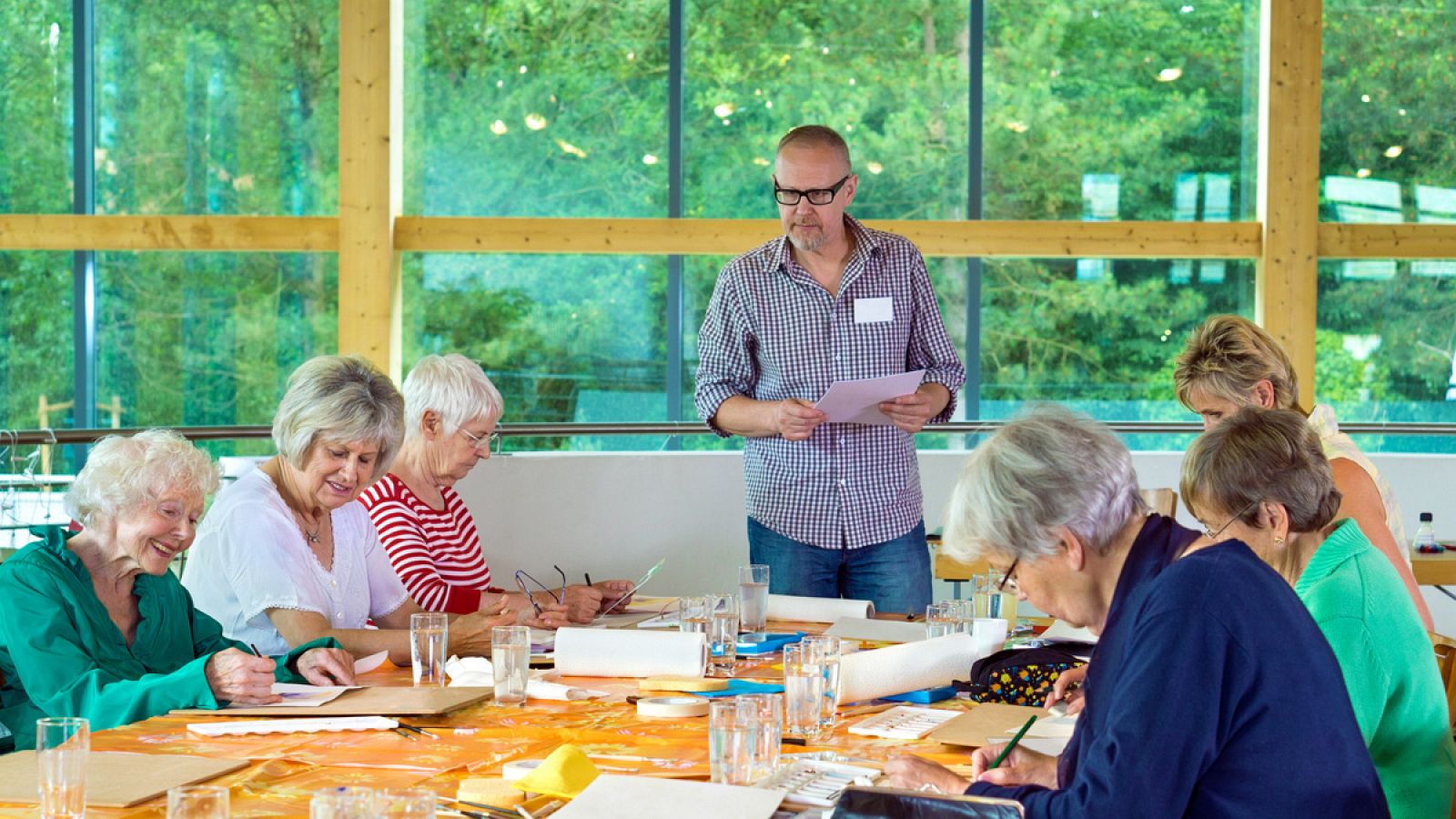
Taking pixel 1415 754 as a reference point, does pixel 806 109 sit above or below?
above

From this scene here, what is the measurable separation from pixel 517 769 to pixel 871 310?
2477 mm

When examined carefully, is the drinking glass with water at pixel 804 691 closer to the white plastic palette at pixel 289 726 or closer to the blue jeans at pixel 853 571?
the white plastic palette at pixel 289 726

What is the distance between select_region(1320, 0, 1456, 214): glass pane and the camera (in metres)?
7.95

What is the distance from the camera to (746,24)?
7.83 metres

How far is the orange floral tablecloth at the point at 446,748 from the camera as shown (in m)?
1.96

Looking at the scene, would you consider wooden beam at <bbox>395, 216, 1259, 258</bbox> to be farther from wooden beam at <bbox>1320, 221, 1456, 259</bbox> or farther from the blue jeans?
the blue jeans

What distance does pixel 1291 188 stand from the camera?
774 centimetres

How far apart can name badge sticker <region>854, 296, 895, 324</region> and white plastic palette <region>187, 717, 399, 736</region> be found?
226cm

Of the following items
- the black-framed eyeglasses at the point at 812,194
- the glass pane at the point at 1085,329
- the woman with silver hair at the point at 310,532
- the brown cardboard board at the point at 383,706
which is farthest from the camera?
the glass pane at the point at 1085,329

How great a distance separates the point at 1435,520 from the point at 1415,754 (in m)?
4.89

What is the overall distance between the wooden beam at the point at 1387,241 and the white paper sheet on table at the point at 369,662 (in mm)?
6222

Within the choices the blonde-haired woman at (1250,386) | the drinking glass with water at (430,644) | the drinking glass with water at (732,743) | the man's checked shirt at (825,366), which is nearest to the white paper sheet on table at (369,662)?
the drinking glass with water at (430,644)

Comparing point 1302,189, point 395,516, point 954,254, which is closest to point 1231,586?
point 395,516

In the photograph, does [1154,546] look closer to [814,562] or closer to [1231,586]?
[1231,586]
